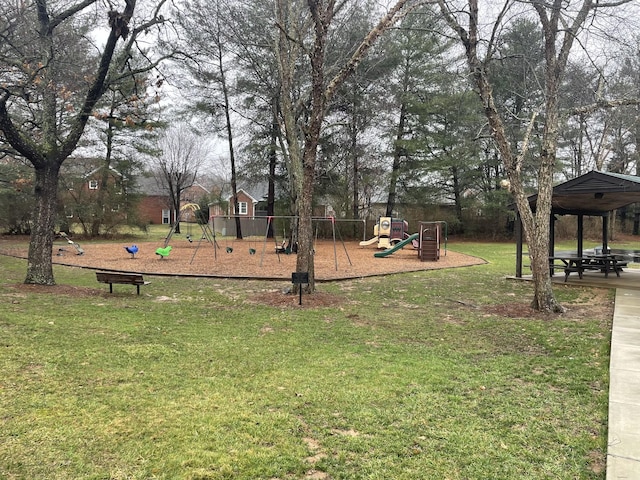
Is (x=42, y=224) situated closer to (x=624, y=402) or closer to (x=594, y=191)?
(x=624, y=402)

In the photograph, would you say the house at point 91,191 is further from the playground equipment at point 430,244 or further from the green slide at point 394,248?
the playground equipment at point 430,244

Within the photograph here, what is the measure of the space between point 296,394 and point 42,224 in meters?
7.37

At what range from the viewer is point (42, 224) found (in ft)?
28.8

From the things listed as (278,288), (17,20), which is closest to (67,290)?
(278,288)

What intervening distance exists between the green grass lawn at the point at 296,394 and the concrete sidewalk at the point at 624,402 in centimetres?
12

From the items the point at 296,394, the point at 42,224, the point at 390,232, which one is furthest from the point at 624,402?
the point at 390,232

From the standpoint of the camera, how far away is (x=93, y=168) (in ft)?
84.5

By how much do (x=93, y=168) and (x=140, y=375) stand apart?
25.0m

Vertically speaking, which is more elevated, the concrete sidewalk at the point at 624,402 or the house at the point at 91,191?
the house at the point at 91,191

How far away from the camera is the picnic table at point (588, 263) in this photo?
10.5 m

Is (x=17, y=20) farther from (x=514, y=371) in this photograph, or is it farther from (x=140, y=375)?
(x=514, y=371)

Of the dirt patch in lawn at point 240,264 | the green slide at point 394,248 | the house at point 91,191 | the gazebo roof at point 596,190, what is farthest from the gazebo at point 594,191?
the house at point 91,191

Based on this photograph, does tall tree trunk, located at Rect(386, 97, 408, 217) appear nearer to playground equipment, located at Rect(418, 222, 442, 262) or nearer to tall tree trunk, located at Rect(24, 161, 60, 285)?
playground equipment, located at Rect(418, 222, 442, 262)

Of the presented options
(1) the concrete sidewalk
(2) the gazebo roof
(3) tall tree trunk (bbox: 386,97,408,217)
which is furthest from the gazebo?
(3) tall tree trunk (bbox: 386,97,408,217)
